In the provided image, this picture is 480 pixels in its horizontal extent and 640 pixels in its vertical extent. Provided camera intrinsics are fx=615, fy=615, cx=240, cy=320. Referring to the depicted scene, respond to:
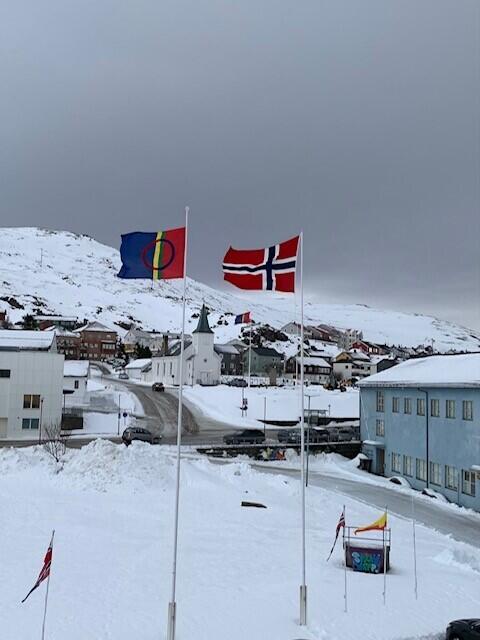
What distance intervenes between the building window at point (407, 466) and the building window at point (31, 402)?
3286cm

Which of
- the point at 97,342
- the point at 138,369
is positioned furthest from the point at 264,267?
the point at 97,342

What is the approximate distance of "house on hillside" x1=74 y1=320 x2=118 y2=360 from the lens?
550 ft

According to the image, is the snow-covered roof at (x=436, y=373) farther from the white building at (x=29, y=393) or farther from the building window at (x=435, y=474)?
the white building at (x=29, y=393)

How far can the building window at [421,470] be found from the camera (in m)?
43.7

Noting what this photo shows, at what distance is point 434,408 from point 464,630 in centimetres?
3019

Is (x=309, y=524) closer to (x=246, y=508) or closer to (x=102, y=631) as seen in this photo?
(x=246, y=508)

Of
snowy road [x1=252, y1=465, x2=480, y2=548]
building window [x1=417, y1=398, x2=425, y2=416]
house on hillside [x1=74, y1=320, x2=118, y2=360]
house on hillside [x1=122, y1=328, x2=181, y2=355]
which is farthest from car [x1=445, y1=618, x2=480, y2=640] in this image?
house on hillside [x1=122, y1=328, x2=181, y2=355]

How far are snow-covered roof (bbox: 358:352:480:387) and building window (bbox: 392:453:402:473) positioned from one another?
17.9 ft

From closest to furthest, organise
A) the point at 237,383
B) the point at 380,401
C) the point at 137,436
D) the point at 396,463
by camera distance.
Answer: the point at 396,463
the point at 380,401
the point at 137,436
the point at 237,383

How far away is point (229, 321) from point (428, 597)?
594 ft

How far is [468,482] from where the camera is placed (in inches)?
1527

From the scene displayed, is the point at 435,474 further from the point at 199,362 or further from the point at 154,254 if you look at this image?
the point at 199,362

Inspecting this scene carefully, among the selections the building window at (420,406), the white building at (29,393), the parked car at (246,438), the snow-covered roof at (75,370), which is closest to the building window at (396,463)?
the building window at (420,406)

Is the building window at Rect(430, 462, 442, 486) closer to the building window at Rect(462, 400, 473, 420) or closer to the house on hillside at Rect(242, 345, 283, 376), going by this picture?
the building window at Rect(462, 400, 473, 420)
